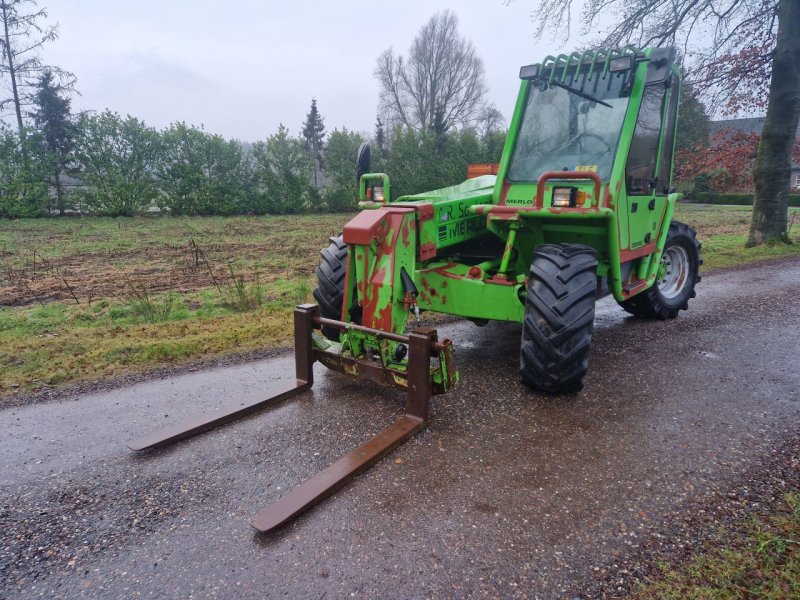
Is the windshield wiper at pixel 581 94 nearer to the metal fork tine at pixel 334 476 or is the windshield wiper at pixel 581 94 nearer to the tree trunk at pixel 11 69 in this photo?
the metal fork tine at pixel 334 476

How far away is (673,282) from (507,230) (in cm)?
312

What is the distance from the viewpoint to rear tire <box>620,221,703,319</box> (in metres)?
5.98

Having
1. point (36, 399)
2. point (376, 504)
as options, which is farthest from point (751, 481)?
point (36, 399)

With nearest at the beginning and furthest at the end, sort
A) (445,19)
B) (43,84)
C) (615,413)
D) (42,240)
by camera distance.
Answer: (615,413) → (42,240) → (43,84) → (445,19)

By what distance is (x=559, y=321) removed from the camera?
3.56m

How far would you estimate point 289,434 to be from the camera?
11.4 feet

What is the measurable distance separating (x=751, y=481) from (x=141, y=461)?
11.9ft

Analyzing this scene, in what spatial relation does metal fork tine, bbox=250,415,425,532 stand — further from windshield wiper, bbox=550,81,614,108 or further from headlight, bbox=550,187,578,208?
windshield wiper, bbox=550,81,614,108

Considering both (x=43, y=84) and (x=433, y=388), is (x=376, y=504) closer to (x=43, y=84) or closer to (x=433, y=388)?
(x=433, y=388)

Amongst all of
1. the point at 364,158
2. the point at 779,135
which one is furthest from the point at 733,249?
the point at 364,158

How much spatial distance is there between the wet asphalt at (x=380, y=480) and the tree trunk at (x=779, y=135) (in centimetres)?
823

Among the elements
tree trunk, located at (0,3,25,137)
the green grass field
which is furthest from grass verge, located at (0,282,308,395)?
tree trunk, located at (0,3,25,137)

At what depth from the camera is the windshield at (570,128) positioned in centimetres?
440

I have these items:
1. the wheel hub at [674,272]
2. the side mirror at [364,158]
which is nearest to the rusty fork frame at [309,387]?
the side mirror at [364,158]
